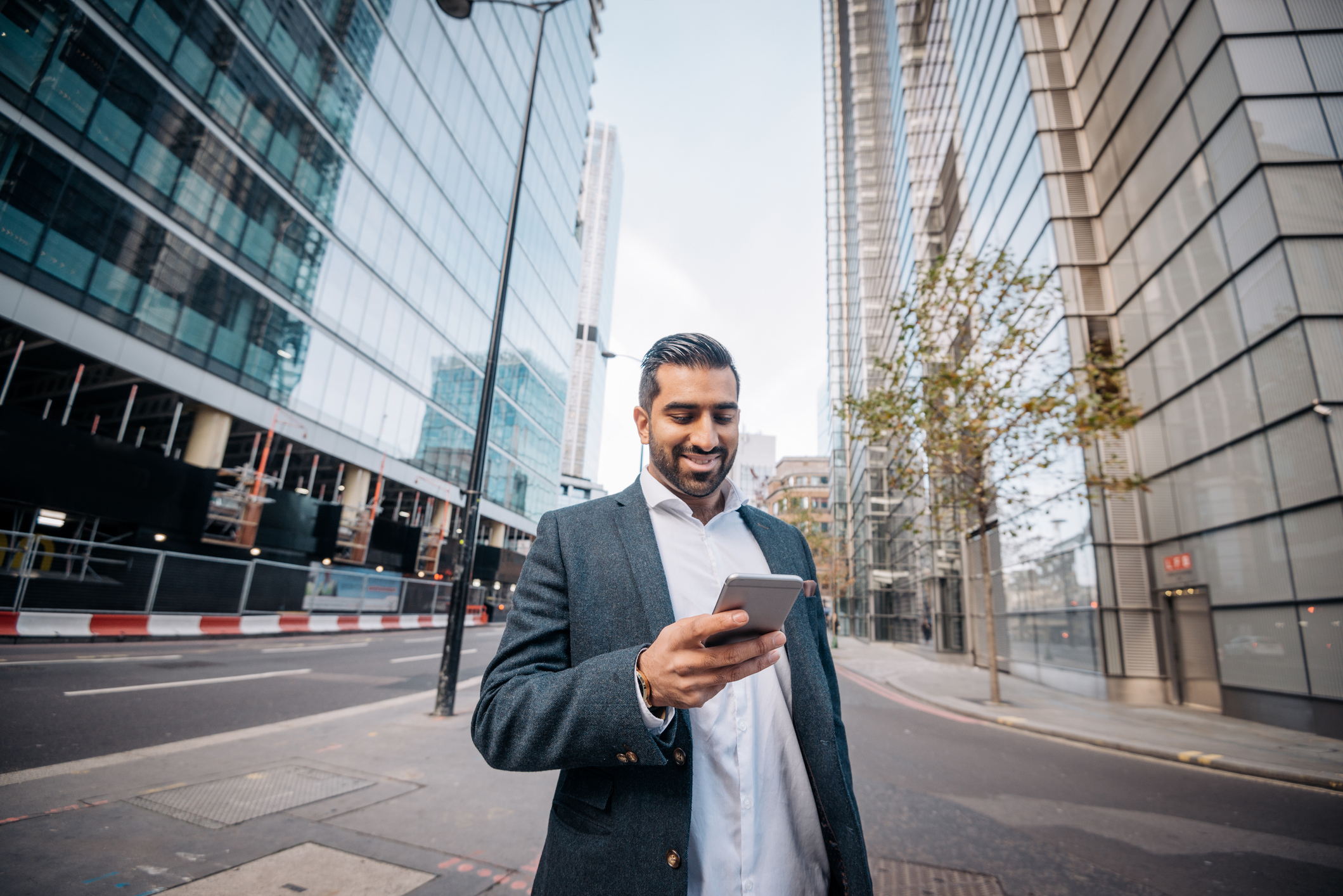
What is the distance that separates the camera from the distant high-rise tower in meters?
118

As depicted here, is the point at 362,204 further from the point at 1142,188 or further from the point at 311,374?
the point at 1142,188

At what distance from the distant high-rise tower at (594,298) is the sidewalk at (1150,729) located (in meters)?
97.8

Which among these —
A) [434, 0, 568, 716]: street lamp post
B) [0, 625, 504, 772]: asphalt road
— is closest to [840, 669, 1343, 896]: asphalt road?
[434, 0, 568, 716]: street lamp post

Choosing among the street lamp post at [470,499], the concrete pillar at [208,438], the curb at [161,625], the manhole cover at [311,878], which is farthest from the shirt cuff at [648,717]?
the concrete pillar at [208,438]

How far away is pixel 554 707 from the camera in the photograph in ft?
3.99

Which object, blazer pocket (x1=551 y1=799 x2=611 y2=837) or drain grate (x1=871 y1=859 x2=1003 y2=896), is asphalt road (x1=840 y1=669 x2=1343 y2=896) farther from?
blazer pocket (x1=551 y1=799 x2=611 y2=837)

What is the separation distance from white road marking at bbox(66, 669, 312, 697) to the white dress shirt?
8.48 m

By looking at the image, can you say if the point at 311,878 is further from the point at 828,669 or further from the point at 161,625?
the point at 161,625

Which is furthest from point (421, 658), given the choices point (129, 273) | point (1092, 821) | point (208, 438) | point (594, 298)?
point (594, 298)

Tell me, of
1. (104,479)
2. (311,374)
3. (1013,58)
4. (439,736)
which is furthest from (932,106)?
(104,479)

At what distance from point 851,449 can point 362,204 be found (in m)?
36.1

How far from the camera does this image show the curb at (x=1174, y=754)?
6.15 metres

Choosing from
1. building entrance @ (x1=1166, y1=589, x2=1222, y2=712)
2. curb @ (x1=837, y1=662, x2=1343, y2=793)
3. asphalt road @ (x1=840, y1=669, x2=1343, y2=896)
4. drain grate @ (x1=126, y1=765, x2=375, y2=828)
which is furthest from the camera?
building entrance @ (x1=1166, y1=589, x2=1222, y2=712)

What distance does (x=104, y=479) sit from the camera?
14.9 meters
